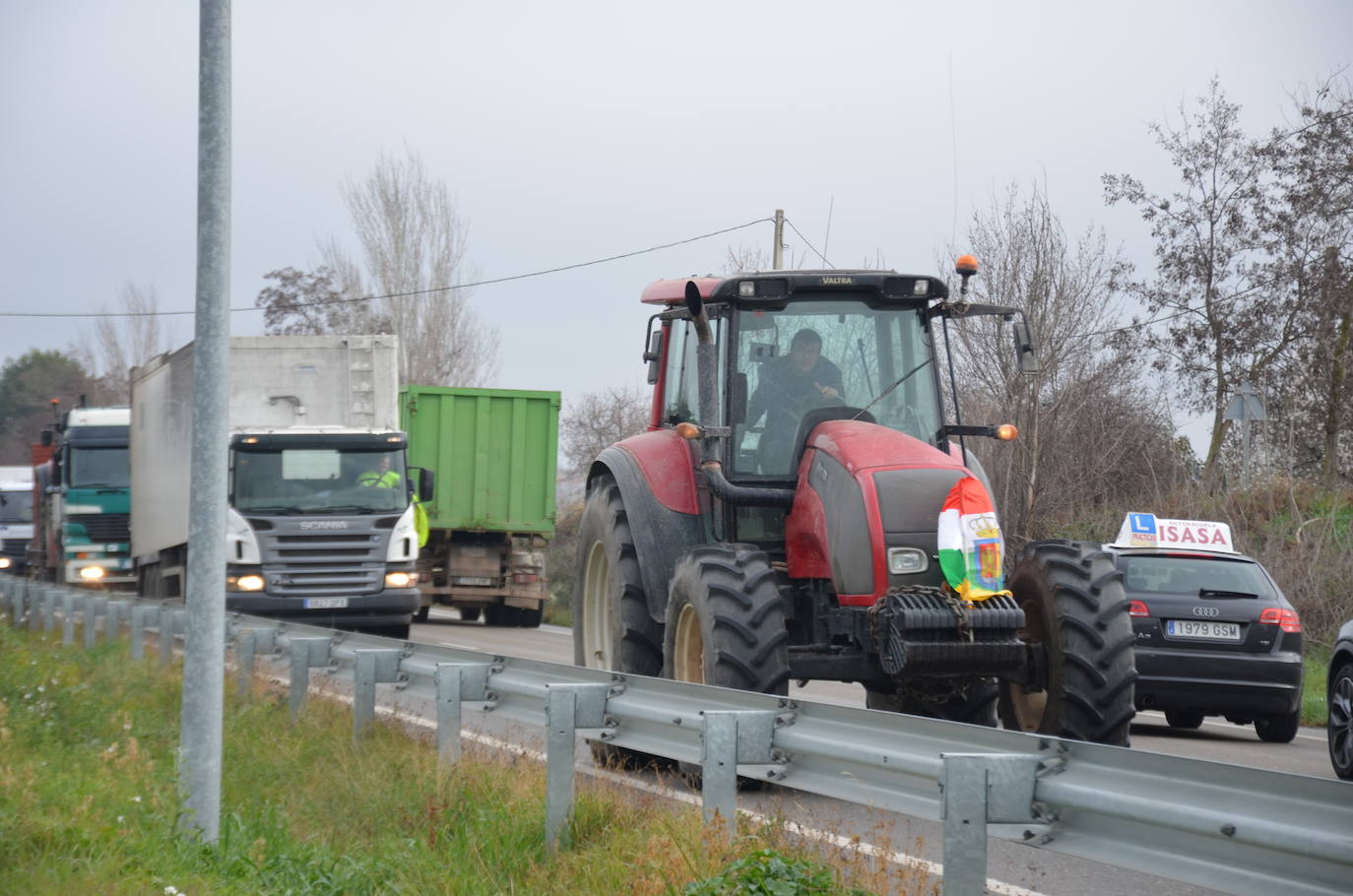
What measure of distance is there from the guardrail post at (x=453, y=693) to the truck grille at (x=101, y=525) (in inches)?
840

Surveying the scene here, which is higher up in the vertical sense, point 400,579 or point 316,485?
point 316,485

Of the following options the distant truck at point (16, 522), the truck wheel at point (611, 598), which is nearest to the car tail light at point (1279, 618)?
the truck wheel at point (611, 598)

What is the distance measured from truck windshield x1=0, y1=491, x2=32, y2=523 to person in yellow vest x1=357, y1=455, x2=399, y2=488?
24119 mm

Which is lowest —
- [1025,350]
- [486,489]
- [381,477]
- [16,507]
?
[16,507]

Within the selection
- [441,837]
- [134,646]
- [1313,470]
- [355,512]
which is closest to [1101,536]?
[1313,470]

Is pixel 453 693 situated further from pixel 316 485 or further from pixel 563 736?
pixel 316 485

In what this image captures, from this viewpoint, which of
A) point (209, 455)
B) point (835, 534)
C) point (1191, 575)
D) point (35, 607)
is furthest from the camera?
point (35, 607)

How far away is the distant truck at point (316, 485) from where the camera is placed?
19.9 meters

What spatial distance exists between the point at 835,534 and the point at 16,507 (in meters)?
37.4

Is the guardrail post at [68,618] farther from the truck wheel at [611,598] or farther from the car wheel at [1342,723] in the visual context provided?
the car wheel at [1342,723]

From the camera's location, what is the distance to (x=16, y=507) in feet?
137

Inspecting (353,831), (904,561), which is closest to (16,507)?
(353,831)

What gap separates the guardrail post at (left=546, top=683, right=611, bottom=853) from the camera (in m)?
6.53

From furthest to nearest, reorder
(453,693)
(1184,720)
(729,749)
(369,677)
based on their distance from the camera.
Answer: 1. (1184,720)
2. (369,677)
3. (453,693)
4. (729,749)
